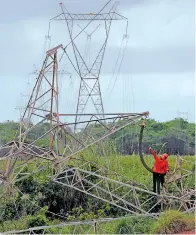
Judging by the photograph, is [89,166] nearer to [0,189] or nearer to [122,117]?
[0,189]

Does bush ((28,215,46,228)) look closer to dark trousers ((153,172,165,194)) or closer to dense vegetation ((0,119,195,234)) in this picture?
dense vegetation ((0,119,195,234))

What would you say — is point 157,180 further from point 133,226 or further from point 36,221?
point 36,221

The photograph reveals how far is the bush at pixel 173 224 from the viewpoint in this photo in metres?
13.6

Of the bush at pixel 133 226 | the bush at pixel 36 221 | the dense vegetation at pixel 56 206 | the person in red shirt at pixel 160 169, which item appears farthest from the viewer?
the bush at pixel 36 221

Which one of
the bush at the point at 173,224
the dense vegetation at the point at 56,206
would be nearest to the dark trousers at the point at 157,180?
the dense vegetation at the point at 56,206

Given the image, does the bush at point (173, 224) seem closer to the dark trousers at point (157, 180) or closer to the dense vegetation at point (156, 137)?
the dark trousers at point (157, 180)

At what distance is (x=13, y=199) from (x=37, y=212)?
2.68ft

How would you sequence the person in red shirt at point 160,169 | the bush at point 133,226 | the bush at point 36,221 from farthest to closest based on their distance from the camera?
the bush at point 36,221, the person in red shirt at point 160,169, the bush at point 133,226

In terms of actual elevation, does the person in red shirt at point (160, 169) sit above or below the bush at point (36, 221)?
above

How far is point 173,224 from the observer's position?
1359cm

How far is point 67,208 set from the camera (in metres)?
19.6

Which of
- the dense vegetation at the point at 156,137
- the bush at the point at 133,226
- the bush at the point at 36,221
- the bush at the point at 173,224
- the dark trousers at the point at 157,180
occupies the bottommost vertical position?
the bush at the point at 36,221

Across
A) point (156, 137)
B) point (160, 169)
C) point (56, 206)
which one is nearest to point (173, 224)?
point (160, 169)

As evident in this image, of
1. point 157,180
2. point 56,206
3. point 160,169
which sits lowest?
point 56,206
